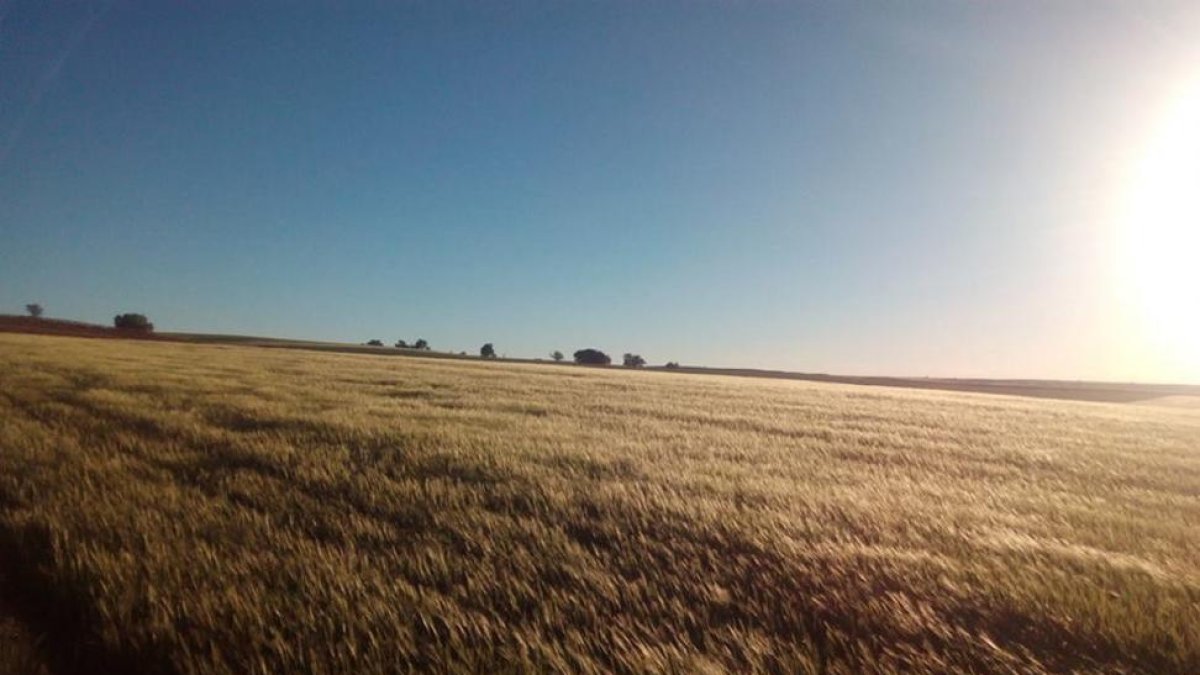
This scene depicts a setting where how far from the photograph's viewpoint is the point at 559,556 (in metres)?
3.93

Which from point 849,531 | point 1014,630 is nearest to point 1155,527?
point 849,531

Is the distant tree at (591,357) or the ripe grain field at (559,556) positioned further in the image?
the distant tree at (591,357)

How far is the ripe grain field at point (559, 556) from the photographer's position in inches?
112

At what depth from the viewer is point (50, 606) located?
10.9ft

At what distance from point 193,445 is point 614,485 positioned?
505cm

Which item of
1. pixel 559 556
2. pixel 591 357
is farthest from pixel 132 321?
pixel 559 556

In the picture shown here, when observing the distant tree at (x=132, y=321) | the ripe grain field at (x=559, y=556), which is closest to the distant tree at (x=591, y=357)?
the distant tree at (x=132, y=321)

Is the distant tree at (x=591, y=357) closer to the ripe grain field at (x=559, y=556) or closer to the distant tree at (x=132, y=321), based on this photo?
the distant tree at (x=132, y=321)

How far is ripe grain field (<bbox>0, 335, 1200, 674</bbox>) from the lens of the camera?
286 cm

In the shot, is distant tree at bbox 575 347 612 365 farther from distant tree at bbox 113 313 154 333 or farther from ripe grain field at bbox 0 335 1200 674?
ripe grain field at bbox 0 335 1200 674

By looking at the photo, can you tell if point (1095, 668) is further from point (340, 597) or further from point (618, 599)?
point (340, 597)

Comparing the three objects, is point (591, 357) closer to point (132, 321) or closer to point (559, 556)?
point (132, 321)

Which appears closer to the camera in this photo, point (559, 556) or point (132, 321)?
point (559, 556)

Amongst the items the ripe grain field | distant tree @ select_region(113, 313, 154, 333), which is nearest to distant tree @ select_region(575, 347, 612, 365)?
distant tree @ select_region(113, 313, 154, 333)
